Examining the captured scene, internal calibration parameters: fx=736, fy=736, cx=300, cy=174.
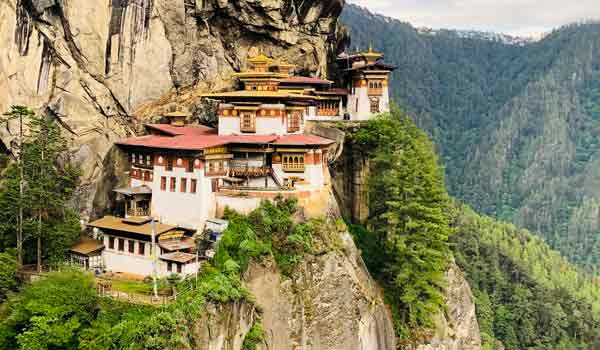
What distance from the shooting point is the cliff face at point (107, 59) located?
50.9 meters

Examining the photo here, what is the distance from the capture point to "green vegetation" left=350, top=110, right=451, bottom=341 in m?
55.4

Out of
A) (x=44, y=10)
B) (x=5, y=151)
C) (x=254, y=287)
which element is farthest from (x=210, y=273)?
(x=44, y=10)

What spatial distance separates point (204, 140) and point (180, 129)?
6.34m

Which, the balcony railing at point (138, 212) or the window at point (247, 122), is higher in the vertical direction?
the window at point (247, 122)

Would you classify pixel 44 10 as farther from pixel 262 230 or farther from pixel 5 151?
pixel 262 230

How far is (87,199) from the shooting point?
51594 mm

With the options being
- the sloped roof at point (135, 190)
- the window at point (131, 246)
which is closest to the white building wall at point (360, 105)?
the sloped roof at point (135, 190)

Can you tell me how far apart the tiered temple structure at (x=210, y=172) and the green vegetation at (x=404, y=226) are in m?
6.60

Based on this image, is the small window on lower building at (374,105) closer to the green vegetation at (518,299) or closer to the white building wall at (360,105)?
the white building wall at (360,105)

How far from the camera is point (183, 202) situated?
47.1 m

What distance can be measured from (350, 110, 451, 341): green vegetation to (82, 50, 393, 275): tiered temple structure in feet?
21.7

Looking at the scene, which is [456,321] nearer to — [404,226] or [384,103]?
[404,226]

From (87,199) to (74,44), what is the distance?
11255 millimetres

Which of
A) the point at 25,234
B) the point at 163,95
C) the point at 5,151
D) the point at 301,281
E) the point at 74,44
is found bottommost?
the point at 301,281
